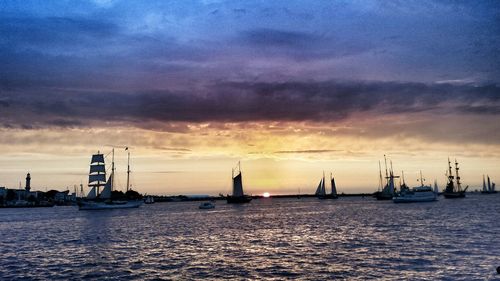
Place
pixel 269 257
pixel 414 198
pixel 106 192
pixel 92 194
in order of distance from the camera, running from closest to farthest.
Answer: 1. pixel 269 257
2. pixel 414 198
3. pixel 106 192
4. pixel 92 194

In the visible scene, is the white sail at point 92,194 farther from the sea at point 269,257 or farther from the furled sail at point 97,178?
the sea at point 269,257

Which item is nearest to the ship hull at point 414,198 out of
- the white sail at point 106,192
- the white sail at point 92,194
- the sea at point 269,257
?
the white sail at point 106,192

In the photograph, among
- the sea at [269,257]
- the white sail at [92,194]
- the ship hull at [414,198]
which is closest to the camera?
the sea at [269,257]

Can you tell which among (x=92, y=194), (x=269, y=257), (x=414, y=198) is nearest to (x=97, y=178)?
(x=92, y=194)

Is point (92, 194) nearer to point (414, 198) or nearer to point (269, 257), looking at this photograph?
point (414, 198)

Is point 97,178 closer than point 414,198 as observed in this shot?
No

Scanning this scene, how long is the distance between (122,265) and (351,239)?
96.6 feet

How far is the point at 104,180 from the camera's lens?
648 feet

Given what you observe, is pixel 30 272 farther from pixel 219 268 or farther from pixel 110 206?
pixel 110 206

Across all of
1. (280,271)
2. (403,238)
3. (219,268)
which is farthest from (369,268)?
(403,238)

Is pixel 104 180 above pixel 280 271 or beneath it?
above

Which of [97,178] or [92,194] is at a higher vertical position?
[97,178]

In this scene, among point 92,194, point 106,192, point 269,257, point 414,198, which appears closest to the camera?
point 269,257

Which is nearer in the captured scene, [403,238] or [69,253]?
[69,253]
